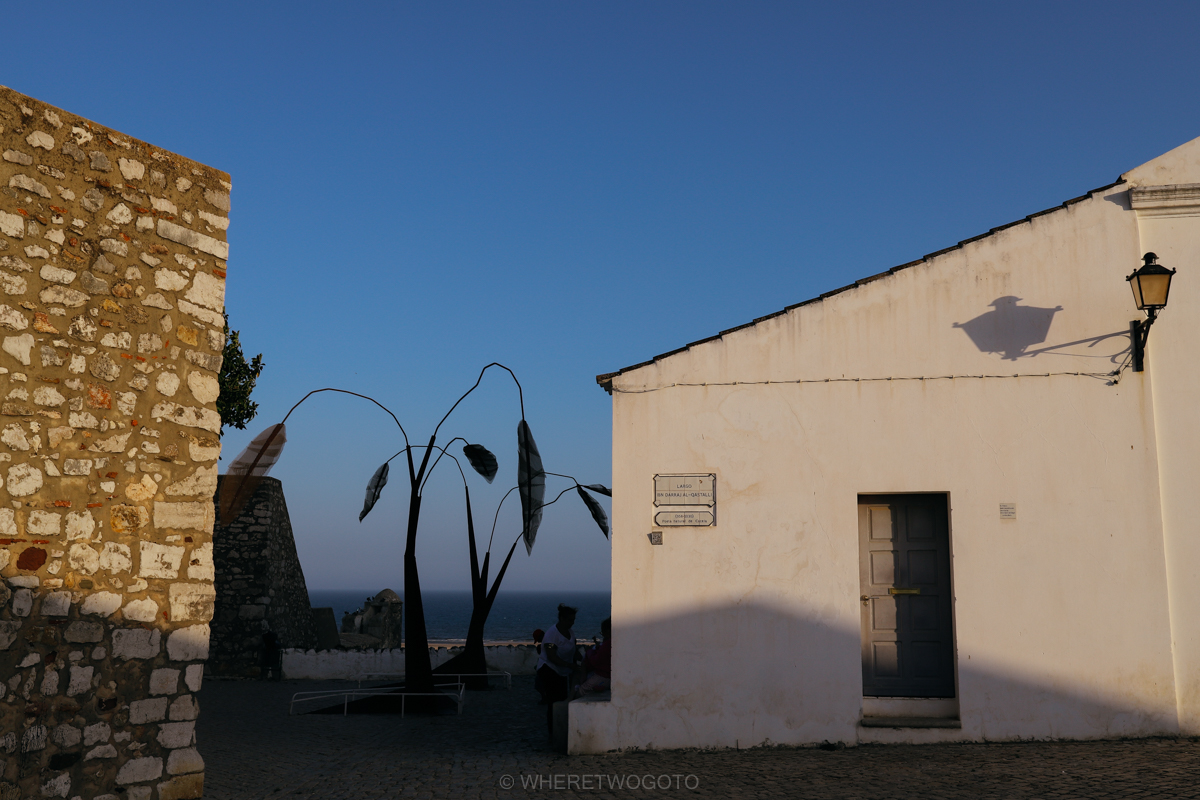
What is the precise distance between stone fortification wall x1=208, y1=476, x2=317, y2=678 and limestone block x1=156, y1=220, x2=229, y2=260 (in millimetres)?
9140

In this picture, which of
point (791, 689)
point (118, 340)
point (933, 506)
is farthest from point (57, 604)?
point (933, 506)

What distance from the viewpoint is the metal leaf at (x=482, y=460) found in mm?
12000

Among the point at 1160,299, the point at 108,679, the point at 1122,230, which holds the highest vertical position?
the point at 1122,230

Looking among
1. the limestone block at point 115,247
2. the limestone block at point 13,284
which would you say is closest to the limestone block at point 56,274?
the limestone block at point 13,284

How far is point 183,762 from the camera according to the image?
5.38 metres

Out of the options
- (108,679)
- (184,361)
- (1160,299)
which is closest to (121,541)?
(108,679)

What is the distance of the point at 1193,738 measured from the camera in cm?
693

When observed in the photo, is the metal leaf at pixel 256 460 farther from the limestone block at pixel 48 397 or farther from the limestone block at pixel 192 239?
the limestone block at pixel 48 397

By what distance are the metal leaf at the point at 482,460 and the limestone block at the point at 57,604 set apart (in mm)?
7161

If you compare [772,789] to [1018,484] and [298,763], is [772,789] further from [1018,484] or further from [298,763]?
[298,763]

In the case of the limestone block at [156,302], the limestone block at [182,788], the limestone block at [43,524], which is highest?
the limestone block at [156,302]

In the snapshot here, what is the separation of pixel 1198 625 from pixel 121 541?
8.19m

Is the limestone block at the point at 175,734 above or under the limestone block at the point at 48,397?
under

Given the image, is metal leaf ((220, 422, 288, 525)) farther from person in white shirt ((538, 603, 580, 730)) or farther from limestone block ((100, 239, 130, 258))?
limestone block ((100, 239, 130, 258))
